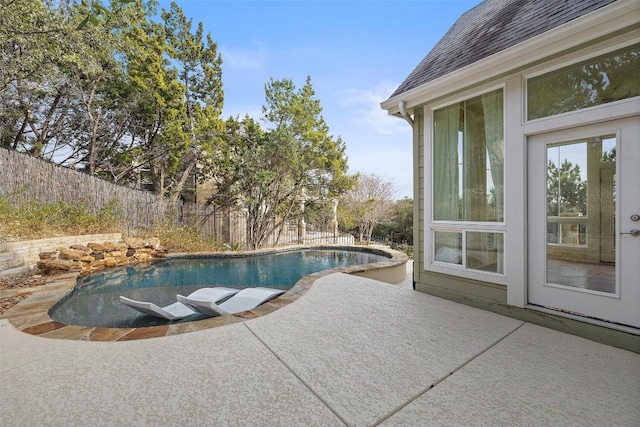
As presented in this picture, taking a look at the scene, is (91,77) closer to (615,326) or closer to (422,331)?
(422,331)

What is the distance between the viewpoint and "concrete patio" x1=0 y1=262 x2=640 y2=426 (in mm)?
1585

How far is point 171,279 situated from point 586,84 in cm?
724

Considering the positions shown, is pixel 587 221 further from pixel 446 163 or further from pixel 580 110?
pixel 446 163

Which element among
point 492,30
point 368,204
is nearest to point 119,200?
point 492,30

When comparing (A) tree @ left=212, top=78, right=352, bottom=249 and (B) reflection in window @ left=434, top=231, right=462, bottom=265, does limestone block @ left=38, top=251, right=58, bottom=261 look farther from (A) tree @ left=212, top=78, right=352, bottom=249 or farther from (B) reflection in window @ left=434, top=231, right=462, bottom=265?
(B) reflection in window @ left=434, top=231, right=462, bottom=265

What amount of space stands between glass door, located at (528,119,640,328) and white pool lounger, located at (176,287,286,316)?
3.11 metres

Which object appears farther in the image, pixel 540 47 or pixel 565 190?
pixel 565 190

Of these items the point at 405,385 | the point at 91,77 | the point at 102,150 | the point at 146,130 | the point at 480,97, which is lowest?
the point at 405,385

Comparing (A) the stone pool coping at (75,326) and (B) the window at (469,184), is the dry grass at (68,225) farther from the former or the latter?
(B) the window at (469,184)

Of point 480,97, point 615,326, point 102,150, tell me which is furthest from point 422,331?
point 102,150

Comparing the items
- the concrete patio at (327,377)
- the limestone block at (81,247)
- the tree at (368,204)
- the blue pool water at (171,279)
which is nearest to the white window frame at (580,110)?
the concrete patio at (327,377)

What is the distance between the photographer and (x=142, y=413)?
1.60 m

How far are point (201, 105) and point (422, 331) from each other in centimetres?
1199

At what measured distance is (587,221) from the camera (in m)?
2.67
